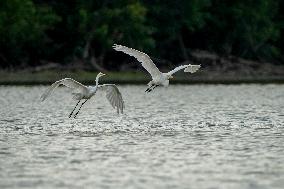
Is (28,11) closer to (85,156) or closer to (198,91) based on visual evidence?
(198,91)

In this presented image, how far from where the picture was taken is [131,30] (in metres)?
73.9

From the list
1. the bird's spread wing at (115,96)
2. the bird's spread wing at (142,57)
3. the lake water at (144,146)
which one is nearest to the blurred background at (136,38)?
the lake water at (144,146)

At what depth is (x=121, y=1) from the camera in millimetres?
74750

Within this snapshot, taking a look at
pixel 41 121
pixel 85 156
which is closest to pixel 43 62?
pixel 41 121

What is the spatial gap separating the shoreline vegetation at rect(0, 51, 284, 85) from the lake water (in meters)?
24.6

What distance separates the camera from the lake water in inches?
818

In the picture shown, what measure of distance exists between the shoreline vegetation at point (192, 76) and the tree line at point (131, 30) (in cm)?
151

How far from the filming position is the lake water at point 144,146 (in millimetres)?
20766

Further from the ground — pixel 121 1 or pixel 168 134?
pixel 121 1

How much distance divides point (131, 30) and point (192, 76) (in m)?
6.33

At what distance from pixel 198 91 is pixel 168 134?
97.2ft

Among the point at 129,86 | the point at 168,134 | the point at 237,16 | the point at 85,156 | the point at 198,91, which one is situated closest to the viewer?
the point at 85,156

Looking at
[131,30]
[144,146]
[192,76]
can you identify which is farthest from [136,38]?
[144,146]

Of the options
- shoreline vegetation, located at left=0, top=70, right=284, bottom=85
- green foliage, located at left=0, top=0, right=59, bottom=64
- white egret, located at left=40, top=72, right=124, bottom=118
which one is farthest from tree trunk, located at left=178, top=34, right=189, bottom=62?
white egret, located at left=40, top=72, right=124, bottom=118
